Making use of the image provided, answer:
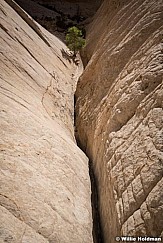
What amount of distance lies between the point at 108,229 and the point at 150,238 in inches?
63.5

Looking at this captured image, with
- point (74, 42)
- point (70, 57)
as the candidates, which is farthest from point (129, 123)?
point (74, 42)

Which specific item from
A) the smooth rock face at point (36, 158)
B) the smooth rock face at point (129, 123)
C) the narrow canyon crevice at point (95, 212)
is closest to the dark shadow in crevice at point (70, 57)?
the smooth rock face at point (36, 158)

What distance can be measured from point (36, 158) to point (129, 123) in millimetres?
2799

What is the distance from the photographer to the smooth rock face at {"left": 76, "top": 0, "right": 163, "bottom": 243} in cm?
485

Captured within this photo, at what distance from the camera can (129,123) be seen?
6500 millimetres

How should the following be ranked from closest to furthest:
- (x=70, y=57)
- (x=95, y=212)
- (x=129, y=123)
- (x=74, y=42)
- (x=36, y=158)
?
(x=36, y=158) < (x=95, y=212) < (x=129, y=123) < (x=70, y=57) < (x=74, y=42)

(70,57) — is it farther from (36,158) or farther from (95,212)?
(95,212)

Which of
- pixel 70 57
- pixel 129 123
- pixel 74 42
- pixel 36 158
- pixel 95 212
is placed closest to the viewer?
pixel 36 158

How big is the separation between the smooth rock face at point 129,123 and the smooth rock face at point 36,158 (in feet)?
2.46

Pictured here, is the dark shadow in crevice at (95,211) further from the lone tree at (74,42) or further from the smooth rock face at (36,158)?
the lone tree at (74,42)

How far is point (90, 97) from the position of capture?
9992mm

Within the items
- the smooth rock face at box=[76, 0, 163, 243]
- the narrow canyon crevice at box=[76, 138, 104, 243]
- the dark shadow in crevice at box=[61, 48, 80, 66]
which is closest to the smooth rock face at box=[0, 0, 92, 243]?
the narrow canyon crevice at box=[76, 138, 104, 243]

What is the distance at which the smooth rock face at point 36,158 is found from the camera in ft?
14.9

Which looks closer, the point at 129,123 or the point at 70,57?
the point at 129,123
